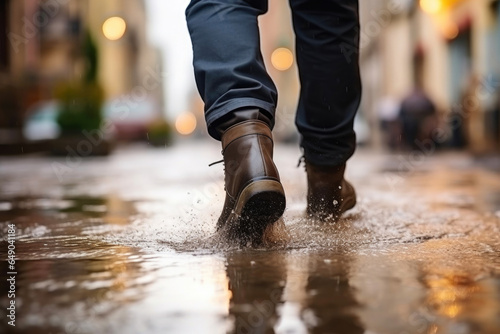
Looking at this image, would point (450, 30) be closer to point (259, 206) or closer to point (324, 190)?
point (324, 190)

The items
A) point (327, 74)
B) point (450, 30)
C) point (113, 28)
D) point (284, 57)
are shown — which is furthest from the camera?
point (284, 57)

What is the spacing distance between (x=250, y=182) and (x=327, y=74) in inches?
23.1

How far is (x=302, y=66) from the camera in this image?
2164mm

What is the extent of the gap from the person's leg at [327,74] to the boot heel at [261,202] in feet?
1.67

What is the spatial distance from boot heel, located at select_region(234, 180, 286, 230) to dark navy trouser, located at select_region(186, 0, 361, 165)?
22cm

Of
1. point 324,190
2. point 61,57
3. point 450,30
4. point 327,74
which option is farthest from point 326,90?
point 61,57

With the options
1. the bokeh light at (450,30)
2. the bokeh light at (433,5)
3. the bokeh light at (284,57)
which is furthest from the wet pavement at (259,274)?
the bokeh light at (284,57)

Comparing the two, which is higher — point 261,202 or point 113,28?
point 113,28

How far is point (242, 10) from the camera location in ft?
6.22

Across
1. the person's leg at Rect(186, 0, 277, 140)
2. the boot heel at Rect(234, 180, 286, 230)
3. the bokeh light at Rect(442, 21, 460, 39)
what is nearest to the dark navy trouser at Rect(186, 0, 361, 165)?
the person's leg at Rect(186, 0, 277, 140)

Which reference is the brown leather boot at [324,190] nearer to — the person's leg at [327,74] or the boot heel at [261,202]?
the person's leg at [327,74]

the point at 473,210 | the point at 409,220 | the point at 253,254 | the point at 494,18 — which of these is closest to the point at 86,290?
the point at 253,254

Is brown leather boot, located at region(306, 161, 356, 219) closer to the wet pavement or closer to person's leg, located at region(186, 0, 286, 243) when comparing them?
the wet pavement

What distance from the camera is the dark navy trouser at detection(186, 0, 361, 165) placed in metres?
1.81
